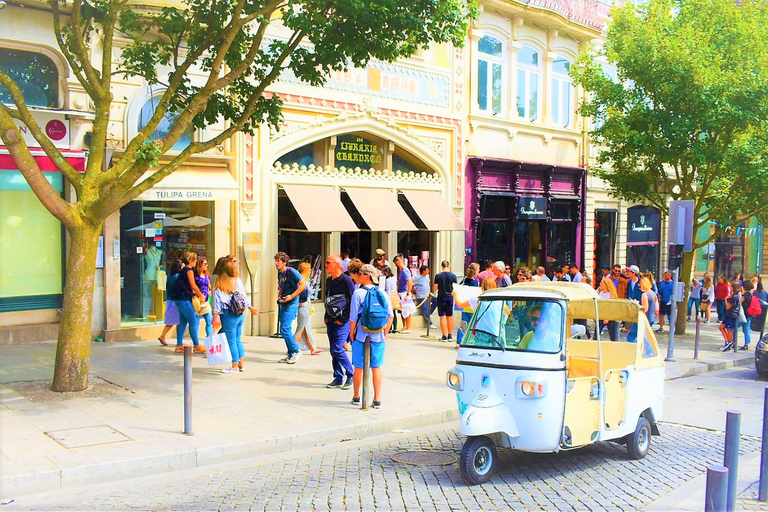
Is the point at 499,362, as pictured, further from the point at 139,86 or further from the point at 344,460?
the point at 139,86

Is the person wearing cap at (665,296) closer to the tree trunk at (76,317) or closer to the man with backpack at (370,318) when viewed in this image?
the man with backpack at (370,318)

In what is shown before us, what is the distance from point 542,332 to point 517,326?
0.91ft

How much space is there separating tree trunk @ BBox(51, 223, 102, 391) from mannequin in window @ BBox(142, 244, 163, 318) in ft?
16.1

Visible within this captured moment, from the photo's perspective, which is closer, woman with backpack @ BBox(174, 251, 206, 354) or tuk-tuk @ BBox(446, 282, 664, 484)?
tuk-tuk @ BBox(446, 282, 664, 484)

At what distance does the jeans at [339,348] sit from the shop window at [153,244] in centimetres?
534

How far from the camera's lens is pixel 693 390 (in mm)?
12602

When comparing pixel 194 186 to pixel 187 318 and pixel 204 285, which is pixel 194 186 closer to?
pixel 204 285

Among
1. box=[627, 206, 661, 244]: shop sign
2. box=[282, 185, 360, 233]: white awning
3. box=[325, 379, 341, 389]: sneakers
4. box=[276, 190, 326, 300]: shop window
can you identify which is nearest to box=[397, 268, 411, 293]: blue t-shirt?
box=[282, 185, 360, 233]: white awning

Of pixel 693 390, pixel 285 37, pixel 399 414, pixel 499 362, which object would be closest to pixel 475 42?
pixel 285 37

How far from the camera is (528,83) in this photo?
73.9ft

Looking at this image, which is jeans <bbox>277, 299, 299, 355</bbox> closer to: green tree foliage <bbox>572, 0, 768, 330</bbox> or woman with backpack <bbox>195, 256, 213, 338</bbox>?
woman with backpack <bbox>195, 256, 213, 338</bbox>

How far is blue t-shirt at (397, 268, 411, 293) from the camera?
17.2 m

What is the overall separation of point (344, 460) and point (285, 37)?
36.6 ft

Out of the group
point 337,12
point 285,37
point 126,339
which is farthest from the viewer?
point 285,37
